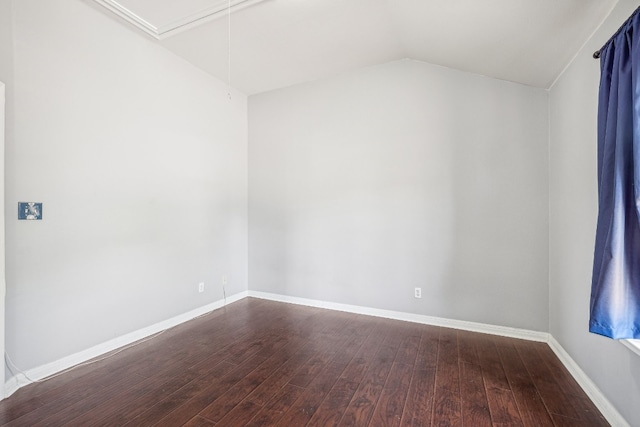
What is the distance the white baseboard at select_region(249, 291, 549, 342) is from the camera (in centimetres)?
297

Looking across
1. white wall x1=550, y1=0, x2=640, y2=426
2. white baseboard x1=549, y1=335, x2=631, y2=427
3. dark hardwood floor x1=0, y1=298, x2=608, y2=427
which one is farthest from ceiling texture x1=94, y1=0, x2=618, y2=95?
dark hardwood floor x1=0, y1=298, x2=608, y2=427

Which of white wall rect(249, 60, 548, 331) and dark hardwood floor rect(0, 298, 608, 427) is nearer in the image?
dark hardwood floor rect(0, 298, 608, 427)

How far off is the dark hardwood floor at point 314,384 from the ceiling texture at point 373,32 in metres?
2.57

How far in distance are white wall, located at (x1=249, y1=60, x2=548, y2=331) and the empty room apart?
0.08 feet

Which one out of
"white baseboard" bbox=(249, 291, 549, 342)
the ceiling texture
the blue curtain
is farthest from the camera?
"white baseboard" bbox=(249, 291, 549, 342)

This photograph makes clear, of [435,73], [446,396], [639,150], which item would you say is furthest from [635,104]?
[435,73]

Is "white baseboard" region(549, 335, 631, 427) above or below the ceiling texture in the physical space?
below

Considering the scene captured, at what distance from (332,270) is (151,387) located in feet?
7.60

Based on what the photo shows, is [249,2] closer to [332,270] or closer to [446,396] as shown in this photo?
[332,270]

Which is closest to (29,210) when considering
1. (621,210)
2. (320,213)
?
(320,213)

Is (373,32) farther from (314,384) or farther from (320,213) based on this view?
(314,384)

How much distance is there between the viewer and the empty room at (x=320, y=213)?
192 cm

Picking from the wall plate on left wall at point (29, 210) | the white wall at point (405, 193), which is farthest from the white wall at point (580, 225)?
the wall plate on left wall at point (29, 210)

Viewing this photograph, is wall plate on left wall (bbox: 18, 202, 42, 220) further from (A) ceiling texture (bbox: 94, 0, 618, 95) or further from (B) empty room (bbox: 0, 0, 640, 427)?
(A) ceiling texture (bbox: 94, 0, 618, 95)
